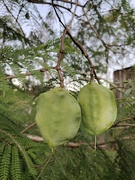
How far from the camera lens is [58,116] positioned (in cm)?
46

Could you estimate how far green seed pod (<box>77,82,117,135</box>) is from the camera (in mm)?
496

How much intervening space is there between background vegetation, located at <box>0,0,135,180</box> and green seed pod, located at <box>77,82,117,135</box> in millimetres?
32

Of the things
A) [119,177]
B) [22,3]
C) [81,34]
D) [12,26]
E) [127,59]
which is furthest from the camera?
[127,59]

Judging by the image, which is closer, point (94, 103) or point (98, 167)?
point (94, 103)

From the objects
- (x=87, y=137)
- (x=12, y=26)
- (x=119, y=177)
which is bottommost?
(x=119, y=177)

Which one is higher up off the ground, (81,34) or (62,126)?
(81,34)

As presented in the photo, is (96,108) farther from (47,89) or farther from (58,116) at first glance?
(47,89)

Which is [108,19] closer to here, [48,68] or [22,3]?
[22,3]

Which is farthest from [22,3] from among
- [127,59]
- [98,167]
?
[127,59]

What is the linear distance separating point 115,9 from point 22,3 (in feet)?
2.11

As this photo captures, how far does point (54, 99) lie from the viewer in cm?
46

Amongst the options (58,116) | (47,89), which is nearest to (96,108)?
(58,116)

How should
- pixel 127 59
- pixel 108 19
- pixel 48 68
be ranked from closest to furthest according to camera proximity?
1. pixel 48 68
2. pixel 108 19
3. pixel 127 59

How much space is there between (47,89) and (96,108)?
1.77 feet
